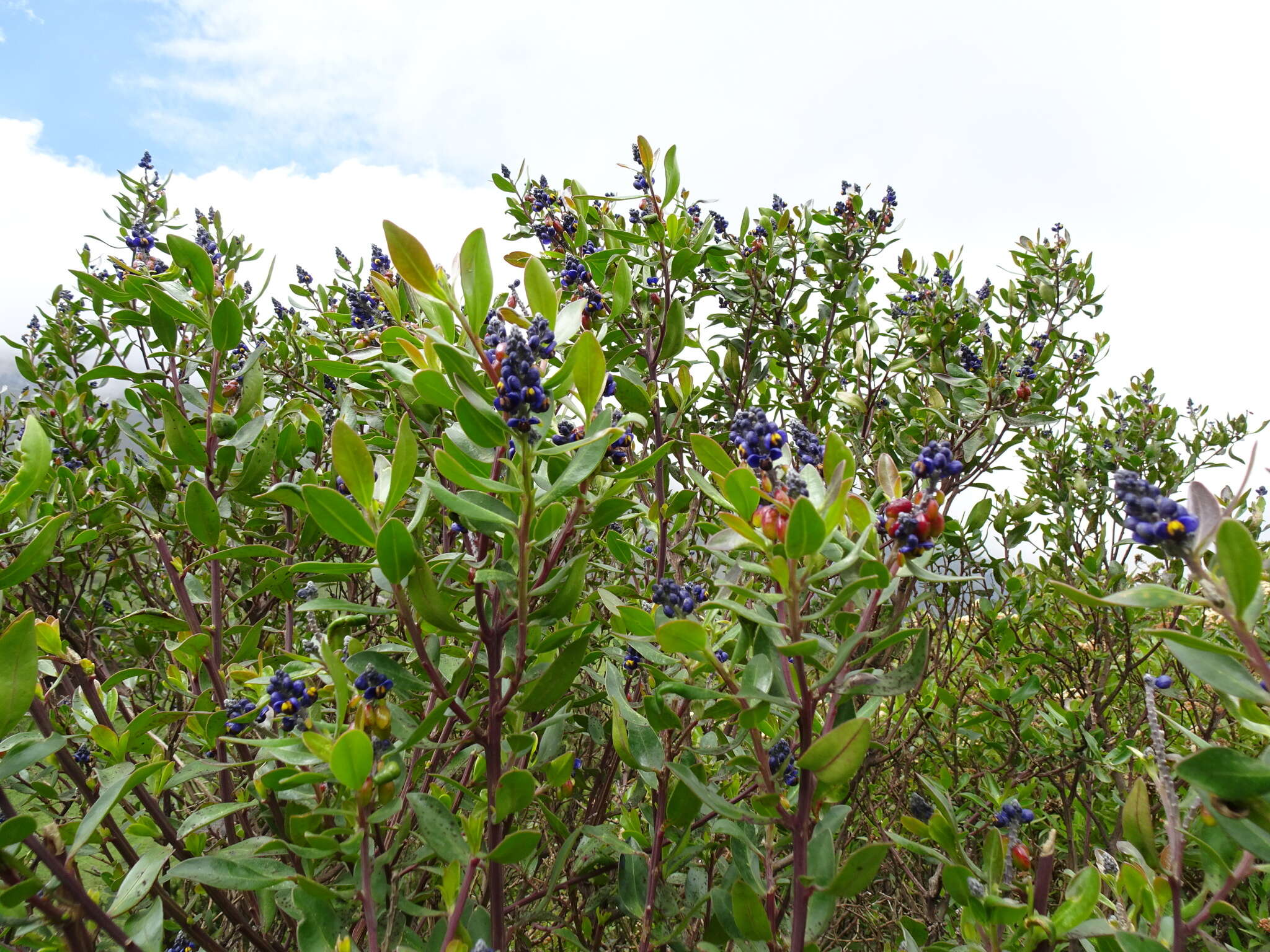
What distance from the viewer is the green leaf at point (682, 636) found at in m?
1.13

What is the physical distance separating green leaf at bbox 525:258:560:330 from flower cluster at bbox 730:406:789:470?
0.39 m

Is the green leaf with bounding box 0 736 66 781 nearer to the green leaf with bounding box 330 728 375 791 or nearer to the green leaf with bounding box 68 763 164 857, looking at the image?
the green leaf with bounding box 68 763 164 857

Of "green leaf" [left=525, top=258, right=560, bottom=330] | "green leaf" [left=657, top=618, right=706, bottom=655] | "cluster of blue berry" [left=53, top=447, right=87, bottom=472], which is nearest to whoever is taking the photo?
"green leaf" [left=657, top=618, right=706, bottom=655]

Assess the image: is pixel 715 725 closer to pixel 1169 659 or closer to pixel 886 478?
pixel 886 478

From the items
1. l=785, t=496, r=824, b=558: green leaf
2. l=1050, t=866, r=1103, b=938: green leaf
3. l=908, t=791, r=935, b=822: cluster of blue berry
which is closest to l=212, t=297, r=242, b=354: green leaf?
l=785, t=496, r=824, b=558: green leaf

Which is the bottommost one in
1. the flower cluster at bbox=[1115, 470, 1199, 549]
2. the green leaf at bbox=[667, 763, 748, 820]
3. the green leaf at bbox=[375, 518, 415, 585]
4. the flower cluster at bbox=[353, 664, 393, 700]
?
the green leaf at bbox=[667, 763, 748, 820]

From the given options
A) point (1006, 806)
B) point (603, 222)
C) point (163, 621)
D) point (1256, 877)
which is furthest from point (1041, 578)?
point (163, 621)

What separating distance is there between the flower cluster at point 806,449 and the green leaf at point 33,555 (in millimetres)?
1359

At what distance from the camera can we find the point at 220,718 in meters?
1.68

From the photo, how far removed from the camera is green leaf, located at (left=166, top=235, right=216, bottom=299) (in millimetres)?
1677

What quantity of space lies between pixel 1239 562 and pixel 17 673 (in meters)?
1.75

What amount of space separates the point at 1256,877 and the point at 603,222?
4350 mm

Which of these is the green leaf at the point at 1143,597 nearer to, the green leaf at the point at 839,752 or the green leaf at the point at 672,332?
the green leaf at the point at 839,752

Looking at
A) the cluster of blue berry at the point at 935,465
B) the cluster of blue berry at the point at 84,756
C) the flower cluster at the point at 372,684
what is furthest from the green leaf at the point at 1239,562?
the cluster of blue berry at the point at 84,756
